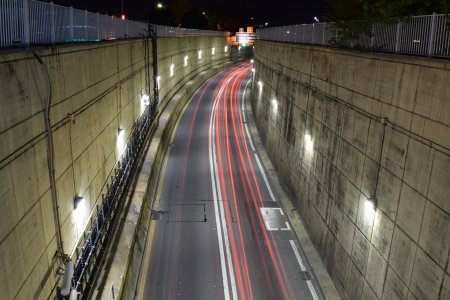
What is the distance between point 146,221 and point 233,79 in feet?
161

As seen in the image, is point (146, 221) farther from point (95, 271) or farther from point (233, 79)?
point (233, 79)

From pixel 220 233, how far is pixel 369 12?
11147 millimetres

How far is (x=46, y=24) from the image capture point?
11.1m

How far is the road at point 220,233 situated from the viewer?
50.3 feet

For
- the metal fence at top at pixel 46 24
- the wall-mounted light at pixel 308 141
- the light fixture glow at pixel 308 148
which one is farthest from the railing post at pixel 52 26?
the wall-mounted light at pixel 308 141

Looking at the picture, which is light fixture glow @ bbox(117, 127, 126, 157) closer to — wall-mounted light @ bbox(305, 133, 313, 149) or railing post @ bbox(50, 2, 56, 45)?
railing post @ bbox(50, 2, 56, 45)

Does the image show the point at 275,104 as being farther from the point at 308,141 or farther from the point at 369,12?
the point at 369,12

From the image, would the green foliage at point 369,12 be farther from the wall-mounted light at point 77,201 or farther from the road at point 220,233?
the wall-mounted light at point 77,201

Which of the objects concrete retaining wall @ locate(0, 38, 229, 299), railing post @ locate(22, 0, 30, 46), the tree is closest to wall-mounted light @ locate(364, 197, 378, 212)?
concrete retaining wall @ locate(0, 38, 229, 299)

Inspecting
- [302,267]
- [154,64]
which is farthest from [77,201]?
[154,64]

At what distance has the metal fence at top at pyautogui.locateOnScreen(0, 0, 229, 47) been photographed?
8969 millimetres

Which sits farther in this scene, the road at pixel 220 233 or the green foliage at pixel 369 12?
the road at pixel 220 233

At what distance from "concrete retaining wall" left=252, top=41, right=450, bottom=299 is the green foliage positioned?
99 cm

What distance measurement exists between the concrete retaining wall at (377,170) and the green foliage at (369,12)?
0.99 meters
